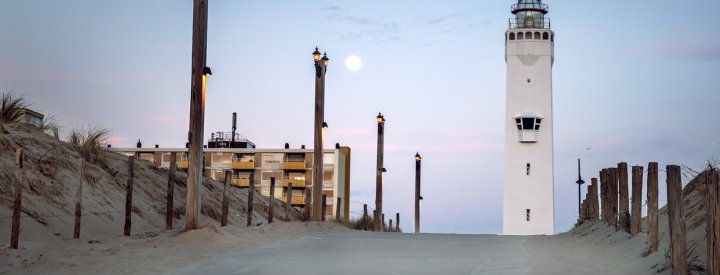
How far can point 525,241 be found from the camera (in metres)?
20.9

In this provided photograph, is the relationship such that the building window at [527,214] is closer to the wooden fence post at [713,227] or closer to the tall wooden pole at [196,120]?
the tall wooden pole at [196,120]

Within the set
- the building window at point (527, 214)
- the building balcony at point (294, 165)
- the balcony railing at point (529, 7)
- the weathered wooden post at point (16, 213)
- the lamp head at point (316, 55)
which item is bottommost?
the building window at point (527, 214)

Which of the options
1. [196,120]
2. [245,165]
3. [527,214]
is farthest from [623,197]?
[245,165]

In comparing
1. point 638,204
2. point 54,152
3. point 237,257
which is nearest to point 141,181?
point 54,152

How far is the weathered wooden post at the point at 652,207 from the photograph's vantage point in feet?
43.1

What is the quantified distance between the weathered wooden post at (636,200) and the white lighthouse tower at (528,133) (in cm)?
4286

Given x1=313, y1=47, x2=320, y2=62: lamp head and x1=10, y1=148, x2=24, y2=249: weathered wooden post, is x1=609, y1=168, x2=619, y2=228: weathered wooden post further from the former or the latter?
x1=313, y1=47, x2=320, y2=62: lamp head

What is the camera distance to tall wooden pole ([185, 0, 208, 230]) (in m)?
19.2

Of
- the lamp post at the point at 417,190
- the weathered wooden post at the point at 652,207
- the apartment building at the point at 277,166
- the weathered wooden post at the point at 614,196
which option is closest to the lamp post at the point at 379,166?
the lamp post at the point at 417,190

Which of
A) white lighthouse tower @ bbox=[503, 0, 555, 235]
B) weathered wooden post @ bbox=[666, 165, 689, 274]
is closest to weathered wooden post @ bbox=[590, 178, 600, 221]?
weathered wooden post @ bbox=[666, 165, 689, 274]

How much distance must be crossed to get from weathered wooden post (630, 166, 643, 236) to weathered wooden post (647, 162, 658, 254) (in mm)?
1474

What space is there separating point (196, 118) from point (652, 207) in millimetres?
9728

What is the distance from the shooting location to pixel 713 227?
10.4 metres

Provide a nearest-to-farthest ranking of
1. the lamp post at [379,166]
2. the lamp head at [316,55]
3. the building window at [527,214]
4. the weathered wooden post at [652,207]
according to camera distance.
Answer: the weathered wooden post at [652,207] < the lamp head at [316,55] < the lamp post at [379,166] < the building window at [527,214]
